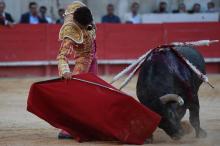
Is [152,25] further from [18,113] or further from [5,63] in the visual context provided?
[18,113]

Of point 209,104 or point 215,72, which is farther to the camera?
point 215,72

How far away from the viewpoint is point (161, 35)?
1423 cm

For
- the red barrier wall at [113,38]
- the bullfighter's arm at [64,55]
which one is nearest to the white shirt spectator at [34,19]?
the red barrier wall at [113,38]

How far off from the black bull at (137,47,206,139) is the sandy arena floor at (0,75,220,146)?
20 cm

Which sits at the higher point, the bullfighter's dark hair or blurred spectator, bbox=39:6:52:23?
the bullfighter's dark hair

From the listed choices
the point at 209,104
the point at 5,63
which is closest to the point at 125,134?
the point at 209,104

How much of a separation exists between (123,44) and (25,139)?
7080 millimetres

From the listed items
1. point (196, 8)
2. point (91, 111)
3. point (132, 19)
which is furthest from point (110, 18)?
point (91, 111)

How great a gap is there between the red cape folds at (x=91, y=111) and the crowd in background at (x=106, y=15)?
6651 millimetres

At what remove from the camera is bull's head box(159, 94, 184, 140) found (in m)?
6.66

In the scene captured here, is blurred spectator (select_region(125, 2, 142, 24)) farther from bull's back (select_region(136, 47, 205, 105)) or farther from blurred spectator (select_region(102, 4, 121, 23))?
bull's back (select_region(136, 47, 205, 105))

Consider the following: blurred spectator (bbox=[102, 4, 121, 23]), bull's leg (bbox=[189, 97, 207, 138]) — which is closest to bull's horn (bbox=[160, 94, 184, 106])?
bull's leg (bbox=[189, 97, 207, 138])

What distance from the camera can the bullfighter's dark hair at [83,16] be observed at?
6.96 meters

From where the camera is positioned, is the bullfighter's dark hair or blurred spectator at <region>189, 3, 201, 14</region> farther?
blurred spectator at <region>189, 3, 201, 14</region>
